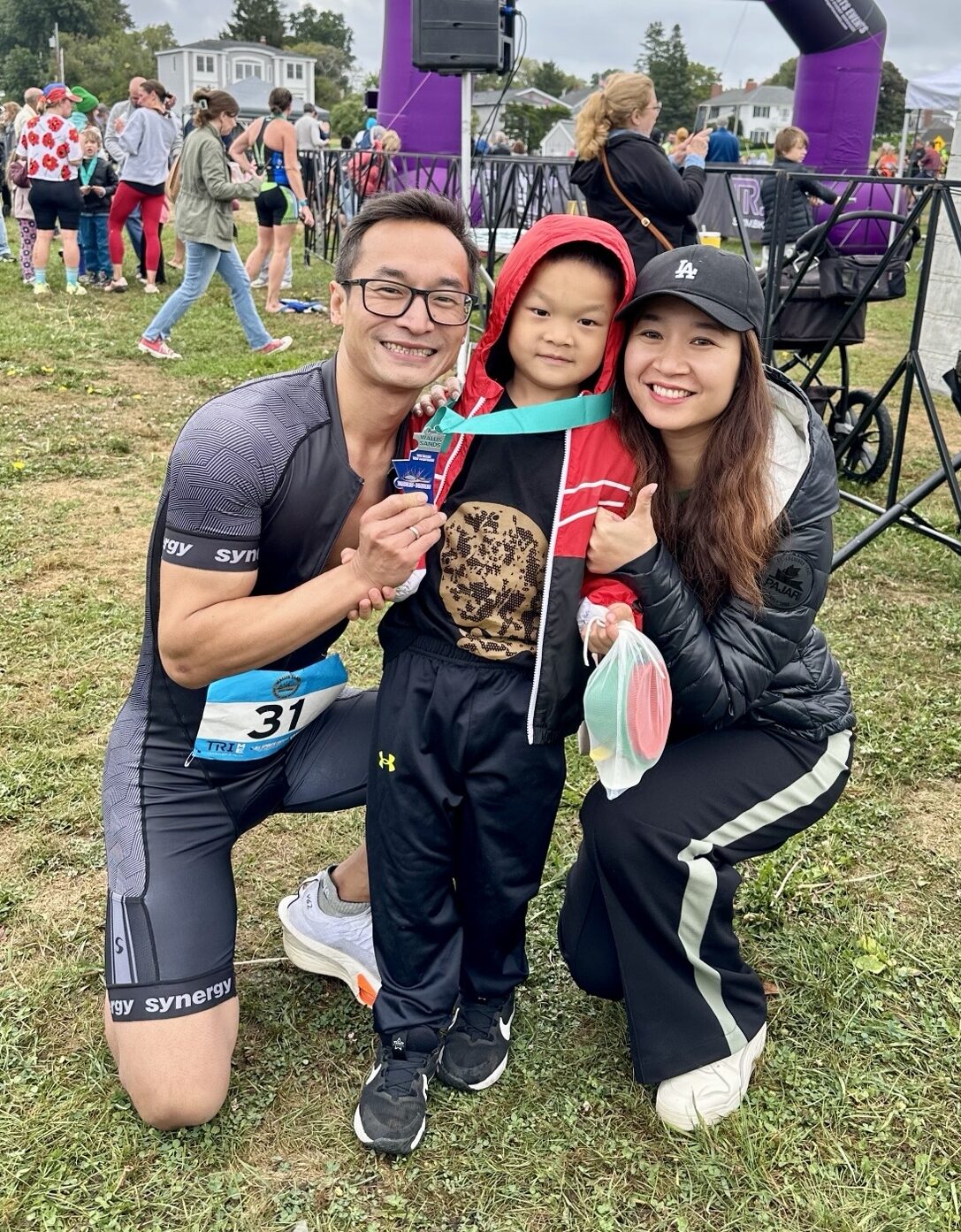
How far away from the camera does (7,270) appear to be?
12547 mm

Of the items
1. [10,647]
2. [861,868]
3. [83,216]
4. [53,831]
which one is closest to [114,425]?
[10,647]

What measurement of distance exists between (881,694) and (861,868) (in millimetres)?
1099

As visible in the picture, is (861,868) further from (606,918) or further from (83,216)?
(83,216)

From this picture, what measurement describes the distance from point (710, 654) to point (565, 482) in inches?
16.3

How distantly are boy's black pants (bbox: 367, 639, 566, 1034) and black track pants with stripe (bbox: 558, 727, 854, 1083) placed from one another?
18 cm

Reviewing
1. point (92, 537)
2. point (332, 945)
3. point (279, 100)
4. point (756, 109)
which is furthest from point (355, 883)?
point (756, 109)

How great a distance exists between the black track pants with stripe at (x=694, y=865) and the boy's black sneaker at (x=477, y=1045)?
0.29m

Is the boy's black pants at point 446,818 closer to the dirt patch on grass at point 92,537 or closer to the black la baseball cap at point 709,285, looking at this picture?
the black la baseball cap at point 709,285

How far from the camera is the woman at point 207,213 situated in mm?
8023

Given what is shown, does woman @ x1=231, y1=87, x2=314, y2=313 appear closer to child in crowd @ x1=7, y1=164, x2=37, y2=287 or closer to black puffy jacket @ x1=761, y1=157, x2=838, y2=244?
child in crowd @ x1=7, y1=164, x2=37, y2=287

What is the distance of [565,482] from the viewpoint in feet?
6.44

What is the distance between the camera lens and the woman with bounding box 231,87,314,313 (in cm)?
977

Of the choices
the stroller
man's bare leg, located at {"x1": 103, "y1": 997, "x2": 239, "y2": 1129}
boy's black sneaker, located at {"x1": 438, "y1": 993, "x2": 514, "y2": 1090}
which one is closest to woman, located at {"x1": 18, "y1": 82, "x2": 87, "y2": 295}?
the stroller

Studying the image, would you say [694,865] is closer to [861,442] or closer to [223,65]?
[861,442]
